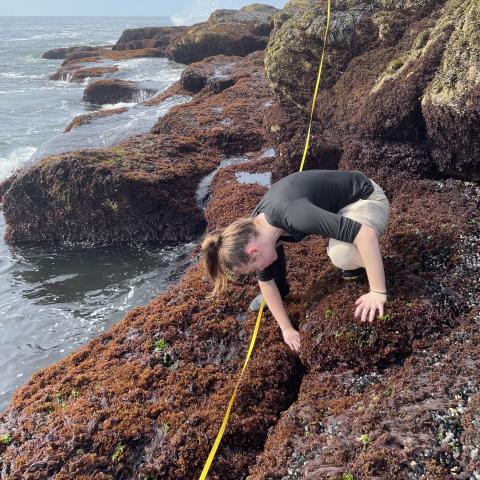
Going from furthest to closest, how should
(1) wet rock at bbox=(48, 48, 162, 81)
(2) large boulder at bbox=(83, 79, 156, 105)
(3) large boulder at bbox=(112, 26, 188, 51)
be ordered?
1. (3) large boulder at bbox=(112, 26, 188, 51)
2. (1) wet rock at bbox=(48, 48, 162, 81)
3. (2) large boulder at bbox=(83, 79, 156, 105)

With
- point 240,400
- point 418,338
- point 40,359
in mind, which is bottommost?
point 40,359

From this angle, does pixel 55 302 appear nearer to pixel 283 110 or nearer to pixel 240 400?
pixel 240 400

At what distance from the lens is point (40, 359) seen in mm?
6102

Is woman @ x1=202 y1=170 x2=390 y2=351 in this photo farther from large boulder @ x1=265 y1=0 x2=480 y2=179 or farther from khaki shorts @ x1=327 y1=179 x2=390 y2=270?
large boulder @ x1=265 y1=0 x2=480 y2=179

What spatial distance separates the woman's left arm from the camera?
11.4ft

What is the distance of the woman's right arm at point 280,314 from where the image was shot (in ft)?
13.6

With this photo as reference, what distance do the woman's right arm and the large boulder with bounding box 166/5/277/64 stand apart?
2432cm

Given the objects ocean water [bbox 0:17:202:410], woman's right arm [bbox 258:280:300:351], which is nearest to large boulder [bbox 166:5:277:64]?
ocean water [bbox 0:17:202:410]

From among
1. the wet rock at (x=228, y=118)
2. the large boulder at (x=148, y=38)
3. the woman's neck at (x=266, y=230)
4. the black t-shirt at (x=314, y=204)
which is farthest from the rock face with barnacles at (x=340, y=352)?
the large boulder at (x=148, y=38)

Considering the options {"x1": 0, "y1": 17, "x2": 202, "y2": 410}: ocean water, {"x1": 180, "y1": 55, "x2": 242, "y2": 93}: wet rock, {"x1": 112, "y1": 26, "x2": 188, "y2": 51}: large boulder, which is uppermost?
{"x1": 112, "y1": 26, "x2": 188, "y2": 51}: large boulder

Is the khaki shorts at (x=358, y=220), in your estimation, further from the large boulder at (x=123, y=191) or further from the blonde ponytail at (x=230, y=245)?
the large boulder at (x=123, y=191)

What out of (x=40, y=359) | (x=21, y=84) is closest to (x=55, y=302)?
(x=40, y=359)

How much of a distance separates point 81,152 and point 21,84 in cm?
2806

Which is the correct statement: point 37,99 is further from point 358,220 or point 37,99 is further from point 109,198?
point 358,220
